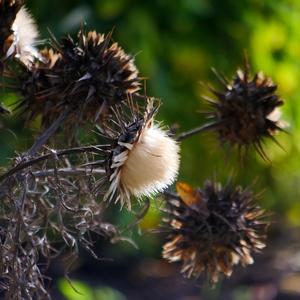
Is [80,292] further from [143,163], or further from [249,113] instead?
[143,163]

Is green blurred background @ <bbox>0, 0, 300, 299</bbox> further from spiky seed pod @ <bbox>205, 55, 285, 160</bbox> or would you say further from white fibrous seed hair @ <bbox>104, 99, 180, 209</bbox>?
white fibrous seed hair @ <bbox>104, 99, 180, 209</bbox>

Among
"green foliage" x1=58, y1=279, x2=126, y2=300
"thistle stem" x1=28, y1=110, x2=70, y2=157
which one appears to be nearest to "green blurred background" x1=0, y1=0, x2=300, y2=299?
"green foliage" x1=58, y1=279, x2=126, y2=300

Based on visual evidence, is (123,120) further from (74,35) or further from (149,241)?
(149,241)

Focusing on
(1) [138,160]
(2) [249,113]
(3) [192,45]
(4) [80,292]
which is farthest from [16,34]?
(3) [192,45]

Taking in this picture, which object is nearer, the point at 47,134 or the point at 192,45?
the point at 47,134

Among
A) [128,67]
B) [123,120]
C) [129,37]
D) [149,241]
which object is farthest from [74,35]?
[123,120]

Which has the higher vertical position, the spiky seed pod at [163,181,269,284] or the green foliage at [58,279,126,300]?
the spiky seed pod at [163,181,269,284]
